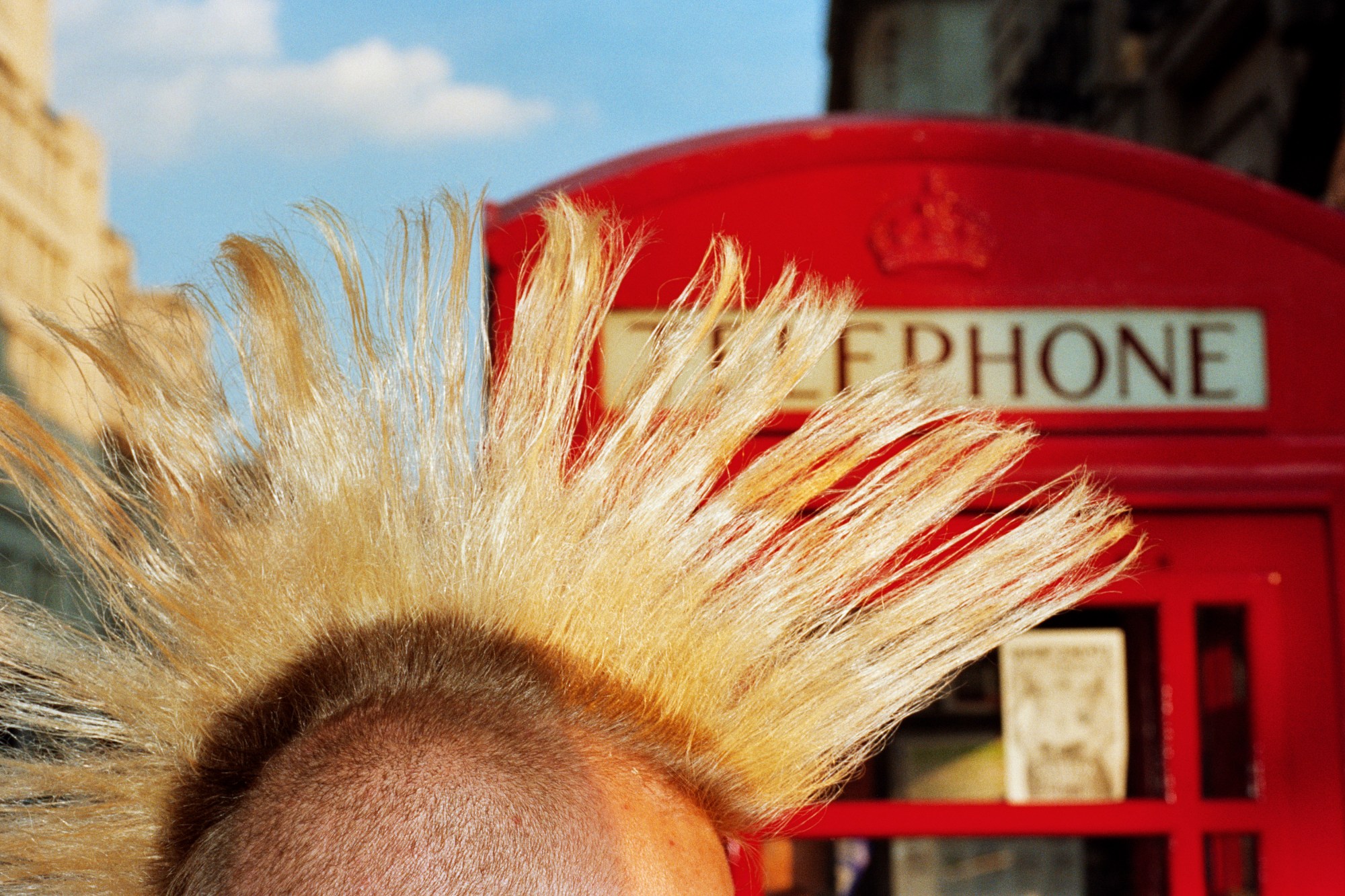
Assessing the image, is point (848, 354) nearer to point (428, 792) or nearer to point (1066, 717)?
point (1066, 717)

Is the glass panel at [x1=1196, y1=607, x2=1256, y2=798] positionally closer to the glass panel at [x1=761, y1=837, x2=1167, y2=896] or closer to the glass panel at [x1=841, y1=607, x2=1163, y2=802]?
the glass panel at [x1=841, y1=607, x2=1163, y2=802]

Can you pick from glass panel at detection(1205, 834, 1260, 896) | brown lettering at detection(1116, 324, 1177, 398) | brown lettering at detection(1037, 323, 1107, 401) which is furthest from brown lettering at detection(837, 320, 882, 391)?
glass panel at detection(1205, 834, 1260, 896)

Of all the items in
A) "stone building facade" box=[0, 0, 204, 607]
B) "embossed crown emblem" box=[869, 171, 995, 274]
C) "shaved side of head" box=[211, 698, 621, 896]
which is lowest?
"shaved side of head" box=[211, 698, 621, 896]

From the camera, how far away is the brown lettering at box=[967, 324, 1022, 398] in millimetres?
2021

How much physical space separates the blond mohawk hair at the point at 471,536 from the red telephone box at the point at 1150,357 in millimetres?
1011

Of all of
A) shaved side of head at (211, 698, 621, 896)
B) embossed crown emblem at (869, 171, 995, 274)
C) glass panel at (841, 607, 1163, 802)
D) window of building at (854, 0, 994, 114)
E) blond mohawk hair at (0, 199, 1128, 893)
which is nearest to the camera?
shaved side of head at (211, 698, 621, 896)

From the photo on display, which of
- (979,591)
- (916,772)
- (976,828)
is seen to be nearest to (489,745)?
(979,591)

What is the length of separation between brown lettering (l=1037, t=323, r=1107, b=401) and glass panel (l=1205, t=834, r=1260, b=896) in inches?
28.7

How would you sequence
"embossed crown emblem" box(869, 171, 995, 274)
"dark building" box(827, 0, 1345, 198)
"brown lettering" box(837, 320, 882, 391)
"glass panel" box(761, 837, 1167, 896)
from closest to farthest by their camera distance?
"brown lettering" box(837, 320, 882, 391) → "embossed crown emblem" box(869, 171, 995, 274) → "glass panel" box(761, 837, 1167, 896) → "dark building" box(827, 0, 1345, 198)

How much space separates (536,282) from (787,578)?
0.27 metres

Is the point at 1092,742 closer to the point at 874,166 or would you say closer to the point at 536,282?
the point at 874,166

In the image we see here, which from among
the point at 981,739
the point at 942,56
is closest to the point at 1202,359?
the point at 981,739

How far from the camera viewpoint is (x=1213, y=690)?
2148 mm

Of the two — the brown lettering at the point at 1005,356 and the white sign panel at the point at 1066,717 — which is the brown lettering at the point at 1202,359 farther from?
the white sign panel at the point at 1066,717
